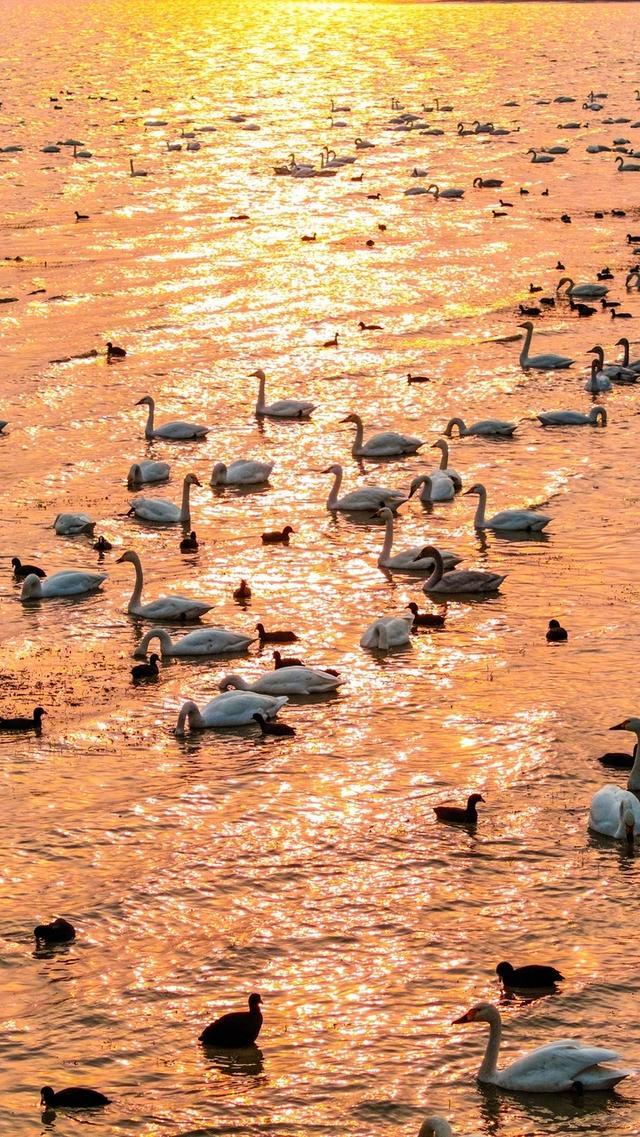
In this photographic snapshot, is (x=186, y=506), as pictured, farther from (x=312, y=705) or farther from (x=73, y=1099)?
(x=73, y=1099)

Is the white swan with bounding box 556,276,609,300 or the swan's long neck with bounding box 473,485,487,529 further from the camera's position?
the white swan with bounding box 556,276,609,300

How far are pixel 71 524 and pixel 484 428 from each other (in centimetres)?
724

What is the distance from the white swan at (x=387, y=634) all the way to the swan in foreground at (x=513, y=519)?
13.7 feet

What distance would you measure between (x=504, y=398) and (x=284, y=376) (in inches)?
158

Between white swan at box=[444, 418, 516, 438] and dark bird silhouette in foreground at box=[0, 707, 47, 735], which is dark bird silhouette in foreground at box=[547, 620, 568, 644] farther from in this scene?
white swan at box=[444, 418, 516, 438]

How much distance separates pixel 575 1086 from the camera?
11.6 metres

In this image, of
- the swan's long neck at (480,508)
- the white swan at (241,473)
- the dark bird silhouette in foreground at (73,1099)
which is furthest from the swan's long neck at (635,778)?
the white swan at (241,473)

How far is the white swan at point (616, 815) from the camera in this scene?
48.7 ft

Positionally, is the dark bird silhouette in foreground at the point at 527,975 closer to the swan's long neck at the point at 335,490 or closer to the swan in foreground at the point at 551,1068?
the swan in foreground at the point at 551,1068

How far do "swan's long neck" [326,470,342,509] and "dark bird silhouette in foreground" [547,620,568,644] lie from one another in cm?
566

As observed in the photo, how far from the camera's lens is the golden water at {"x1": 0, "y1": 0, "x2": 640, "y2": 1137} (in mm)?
12438

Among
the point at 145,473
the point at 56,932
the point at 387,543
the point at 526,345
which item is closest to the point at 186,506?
the point at 145,473

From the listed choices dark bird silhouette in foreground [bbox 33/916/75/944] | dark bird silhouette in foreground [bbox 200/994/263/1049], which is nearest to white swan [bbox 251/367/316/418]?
dark bird silhouette in foreground [bbox 33/916/75/944]

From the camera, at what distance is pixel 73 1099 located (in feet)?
37.9
